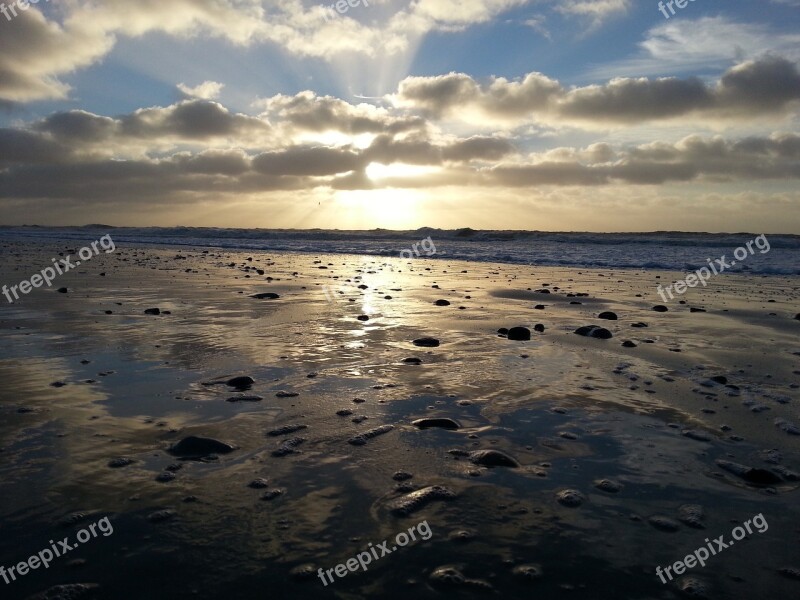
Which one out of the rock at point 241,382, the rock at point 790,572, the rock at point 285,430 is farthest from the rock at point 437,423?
the rock at point 790,572

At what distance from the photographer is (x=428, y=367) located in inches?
285

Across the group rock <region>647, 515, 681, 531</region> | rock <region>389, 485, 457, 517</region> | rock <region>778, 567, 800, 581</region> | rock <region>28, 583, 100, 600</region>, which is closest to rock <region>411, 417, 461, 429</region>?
rock <region>389, 485, 457, 517</region>

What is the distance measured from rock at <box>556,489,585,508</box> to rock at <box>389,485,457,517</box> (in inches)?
28.4

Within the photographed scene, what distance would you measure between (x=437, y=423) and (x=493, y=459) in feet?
2.83

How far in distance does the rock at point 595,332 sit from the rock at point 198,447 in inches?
269

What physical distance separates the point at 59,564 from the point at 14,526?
0.52 meters

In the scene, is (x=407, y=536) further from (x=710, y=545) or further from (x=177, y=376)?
(x=177, y=376)

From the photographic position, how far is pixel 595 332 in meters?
9.46

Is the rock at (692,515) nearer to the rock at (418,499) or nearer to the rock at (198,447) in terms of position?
the rock at (418,499)

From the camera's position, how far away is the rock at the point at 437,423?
16.6 ft

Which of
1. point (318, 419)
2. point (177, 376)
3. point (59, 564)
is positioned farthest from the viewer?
point (177, 376)

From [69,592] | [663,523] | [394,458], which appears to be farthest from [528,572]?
[69,592]

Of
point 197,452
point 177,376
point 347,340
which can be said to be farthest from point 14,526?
point 347,340

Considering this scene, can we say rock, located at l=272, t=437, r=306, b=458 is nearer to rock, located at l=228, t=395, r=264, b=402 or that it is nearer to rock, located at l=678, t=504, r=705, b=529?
rock, located at l=228, t=395, r=264, b=402
